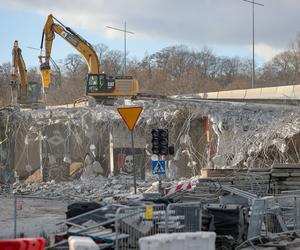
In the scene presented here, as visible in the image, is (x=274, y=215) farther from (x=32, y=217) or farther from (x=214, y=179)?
(x=32, y=217)

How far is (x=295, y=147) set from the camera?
27.2 m

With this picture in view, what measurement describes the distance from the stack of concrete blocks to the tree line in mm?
87531

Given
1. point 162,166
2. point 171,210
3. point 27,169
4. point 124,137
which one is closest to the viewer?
point 171,210

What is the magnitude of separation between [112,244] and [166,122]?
2310 cm

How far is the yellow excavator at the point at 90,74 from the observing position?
128ft

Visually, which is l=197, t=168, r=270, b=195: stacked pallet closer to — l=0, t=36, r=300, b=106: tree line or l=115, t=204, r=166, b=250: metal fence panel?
l=115, t=204, r=166, b=250: metal fence panel

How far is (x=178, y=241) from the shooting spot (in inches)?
351

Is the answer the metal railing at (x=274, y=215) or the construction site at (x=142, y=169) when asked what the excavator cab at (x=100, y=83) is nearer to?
the construction site at (x=142, y=169)

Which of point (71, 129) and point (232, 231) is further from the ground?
point (71, 129)

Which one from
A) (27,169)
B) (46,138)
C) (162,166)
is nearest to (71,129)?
(46,138)

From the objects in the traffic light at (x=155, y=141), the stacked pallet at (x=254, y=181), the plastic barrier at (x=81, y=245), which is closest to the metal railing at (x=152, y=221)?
the plastic barrier at (x=81, y=245)

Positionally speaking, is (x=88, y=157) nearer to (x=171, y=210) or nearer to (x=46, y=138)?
(x=46, y=138)

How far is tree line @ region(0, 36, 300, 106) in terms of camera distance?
101 meters

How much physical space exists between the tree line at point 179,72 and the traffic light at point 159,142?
77.3 meters
